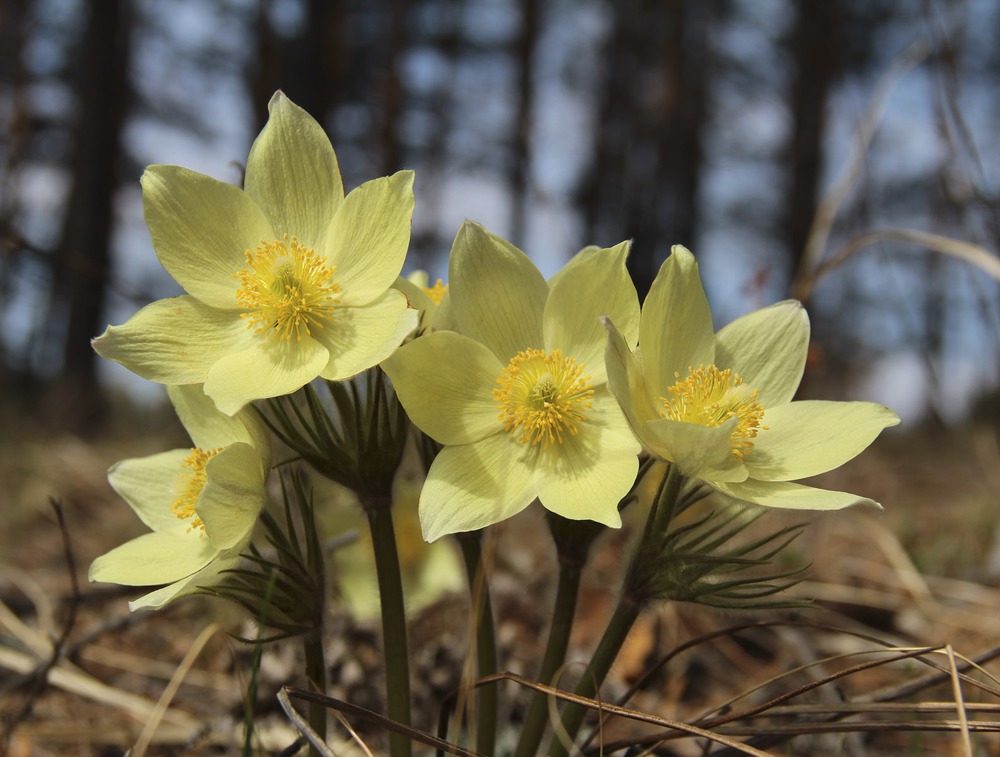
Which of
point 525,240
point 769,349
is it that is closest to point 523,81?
point 525,240

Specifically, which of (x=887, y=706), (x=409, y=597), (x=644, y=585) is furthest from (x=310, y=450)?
(x=409, y=597)

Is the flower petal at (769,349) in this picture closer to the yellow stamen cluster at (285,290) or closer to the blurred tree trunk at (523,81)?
the yellow stamen cluster at (285,290)

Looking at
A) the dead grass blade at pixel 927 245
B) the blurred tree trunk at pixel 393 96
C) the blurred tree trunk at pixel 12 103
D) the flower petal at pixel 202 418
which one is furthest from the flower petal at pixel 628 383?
the blurred tree trunk at pixel 12 103

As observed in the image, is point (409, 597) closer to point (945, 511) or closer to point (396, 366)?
point (396, 366)

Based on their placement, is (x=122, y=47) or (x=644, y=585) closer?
(x=644, y=585)

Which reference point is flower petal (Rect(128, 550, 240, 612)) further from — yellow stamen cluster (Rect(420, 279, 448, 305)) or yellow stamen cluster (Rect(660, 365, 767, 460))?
yellow stamen cluster (Rect(660, 365, 767, 460))
